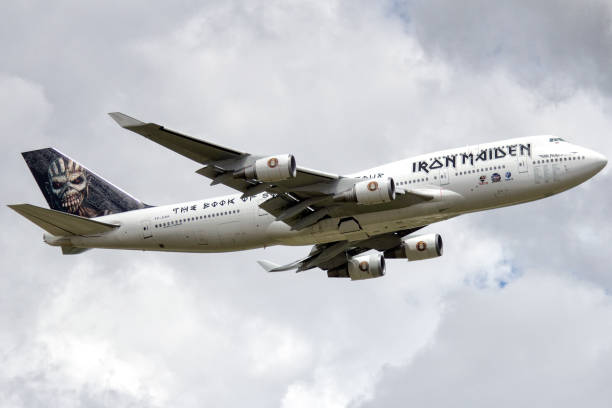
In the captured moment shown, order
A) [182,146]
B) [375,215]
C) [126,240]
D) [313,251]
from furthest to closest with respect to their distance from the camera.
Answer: [313,251]
[126,240]
[375,215]
[182,146]

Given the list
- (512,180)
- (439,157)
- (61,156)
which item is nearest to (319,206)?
(439,157)

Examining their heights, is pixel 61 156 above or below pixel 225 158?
above

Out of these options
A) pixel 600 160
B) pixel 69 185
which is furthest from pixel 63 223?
pixel 600 160

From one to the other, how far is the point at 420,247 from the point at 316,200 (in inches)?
405

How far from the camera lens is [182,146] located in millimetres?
52938

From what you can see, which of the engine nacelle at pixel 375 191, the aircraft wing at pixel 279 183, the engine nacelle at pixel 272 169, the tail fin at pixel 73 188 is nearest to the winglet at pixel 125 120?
the aircraft wing at pixel 279 183

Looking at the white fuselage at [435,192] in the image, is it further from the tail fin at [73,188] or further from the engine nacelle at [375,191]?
the tail fin at [73,188]

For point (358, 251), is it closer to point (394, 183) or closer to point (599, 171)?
point (394, 183)

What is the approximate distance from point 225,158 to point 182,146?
7.91 ft

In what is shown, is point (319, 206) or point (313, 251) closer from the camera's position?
point (319, 206)

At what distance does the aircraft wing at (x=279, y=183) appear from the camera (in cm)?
5212

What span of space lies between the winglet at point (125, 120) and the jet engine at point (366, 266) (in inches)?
827

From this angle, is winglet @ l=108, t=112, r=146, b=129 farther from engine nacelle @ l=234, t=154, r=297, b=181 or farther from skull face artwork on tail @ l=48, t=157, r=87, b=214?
skull face artwork on tail @ l=48, t=157, r=87, b=214

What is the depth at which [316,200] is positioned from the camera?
5672 centimetres
